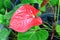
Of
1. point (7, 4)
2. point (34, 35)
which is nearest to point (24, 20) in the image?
point (34, 35)

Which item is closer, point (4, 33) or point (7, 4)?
point (4, 33)

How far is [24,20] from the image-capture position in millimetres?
617

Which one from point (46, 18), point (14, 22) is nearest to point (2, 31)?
point (14, 22)

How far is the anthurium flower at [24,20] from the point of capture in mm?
583

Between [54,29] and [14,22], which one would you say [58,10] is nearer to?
[54,29]

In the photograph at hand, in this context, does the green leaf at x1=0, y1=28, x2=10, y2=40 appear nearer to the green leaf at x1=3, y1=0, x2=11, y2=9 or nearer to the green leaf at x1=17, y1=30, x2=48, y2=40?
the green leaf at x1=17, y1=30, x2=48, y2=40

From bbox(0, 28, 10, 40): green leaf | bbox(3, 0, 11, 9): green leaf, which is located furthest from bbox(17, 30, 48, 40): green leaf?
bbox(3, 0, 11, 9): green leaf

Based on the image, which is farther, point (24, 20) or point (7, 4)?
point (7, 4)

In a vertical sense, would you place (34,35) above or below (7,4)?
below

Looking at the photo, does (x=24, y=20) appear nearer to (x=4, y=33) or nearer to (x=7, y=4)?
(x=4, y=33)

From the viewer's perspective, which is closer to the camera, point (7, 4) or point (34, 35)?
point (34, 35)

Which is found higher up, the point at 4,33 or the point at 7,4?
the point at 7,4

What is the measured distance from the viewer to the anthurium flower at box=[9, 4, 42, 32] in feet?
1.91

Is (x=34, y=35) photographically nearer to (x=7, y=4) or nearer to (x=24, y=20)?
(x=24, y=20)
